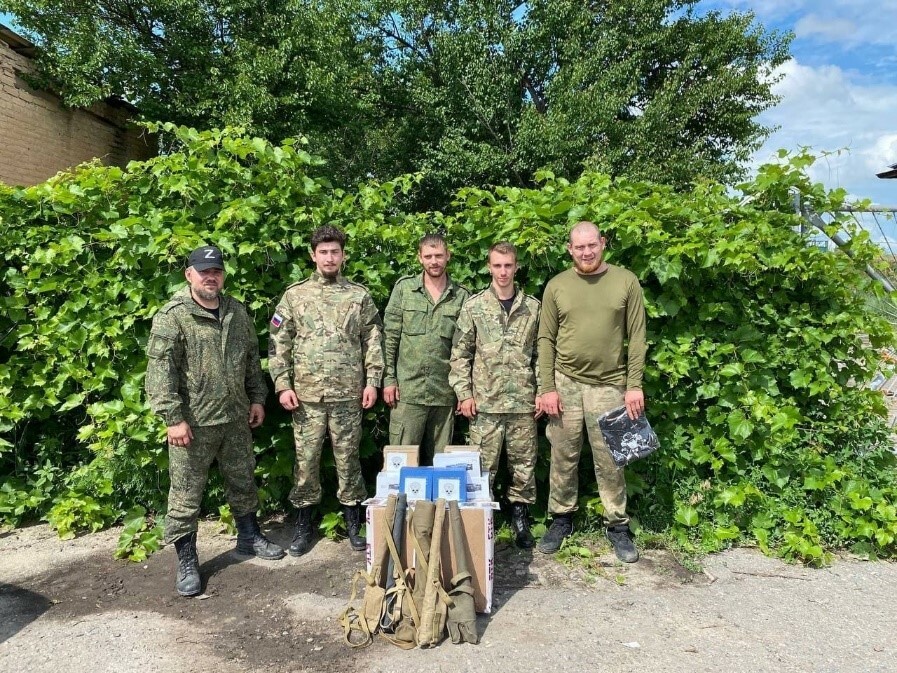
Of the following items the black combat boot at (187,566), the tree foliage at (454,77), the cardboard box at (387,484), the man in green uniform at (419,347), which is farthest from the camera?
the tree foliage at (454,77)

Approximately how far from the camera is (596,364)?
149 inches

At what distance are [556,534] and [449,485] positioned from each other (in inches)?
44.0

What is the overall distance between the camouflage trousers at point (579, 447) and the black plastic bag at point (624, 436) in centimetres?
5

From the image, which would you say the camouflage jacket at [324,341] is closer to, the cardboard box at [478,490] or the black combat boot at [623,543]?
the cardboard box at [478,490]

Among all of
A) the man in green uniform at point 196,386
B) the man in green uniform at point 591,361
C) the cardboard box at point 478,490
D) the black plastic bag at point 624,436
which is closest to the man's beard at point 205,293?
the man in green uniform at point 196,386

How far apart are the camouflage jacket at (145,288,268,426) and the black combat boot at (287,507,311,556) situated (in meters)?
0.80

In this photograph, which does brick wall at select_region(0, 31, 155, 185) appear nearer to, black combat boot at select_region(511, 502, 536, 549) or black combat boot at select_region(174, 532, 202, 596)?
black combat boot at select_region(174, 532, 202, 596)

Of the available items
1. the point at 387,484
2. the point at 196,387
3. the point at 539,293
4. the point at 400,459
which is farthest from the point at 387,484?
the point at 539,293

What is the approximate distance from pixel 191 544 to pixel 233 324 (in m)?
1.30

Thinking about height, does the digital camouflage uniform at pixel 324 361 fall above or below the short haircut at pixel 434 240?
below

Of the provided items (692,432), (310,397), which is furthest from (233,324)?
(692,432)

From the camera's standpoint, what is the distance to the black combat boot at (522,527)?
13.3 feet

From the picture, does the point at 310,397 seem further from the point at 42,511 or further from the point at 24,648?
the point at 42,511

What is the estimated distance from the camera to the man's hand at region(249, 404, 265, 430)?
3918 mm
